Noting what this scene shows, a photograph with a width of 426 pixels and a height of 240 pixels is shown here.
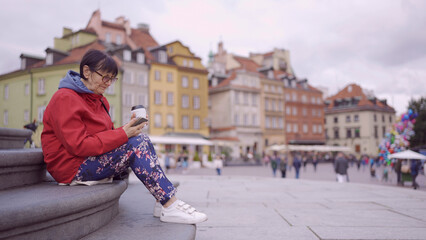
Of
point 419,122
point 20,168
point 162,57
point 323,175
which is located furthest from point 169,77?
point 20,168

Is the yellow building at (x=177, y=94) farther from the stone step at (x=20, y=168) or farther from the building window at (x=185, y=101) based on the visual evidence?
the stone step at (x=20, y=168)

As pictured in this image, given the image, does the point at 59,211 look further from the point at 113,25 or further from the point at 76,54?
the point at 113,25

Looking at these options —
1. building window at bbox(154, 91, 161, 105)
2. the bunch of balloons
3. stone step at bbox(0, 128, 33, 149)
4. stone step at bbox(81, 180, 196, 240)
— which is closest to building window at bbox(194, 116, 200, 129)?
Answer: building window at bbox(154, 91, 161, 105)

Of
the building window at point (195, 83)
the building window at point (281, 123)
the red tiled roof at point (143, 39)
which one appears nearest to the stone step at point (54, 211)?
the red tiled roof at point (143, 39)

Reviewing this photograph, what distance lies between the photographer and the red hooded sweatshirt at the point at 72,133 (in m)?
2.70

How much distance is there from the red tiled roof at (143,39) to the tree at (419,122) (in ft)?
102

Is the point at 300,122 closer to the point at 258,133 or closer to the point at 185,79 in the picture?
the point at 258,133

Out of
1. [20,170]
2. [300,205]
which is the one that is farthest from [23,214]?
[300,205]

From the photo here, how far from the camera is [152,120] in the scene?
42750 millimetres

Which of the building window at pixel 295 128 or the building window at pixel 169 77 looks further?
the building window at pixel 295 128

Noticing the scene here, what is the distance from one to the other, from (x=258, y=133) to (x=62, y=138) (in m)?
52.8

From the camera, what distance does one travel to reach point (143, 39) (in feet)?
158

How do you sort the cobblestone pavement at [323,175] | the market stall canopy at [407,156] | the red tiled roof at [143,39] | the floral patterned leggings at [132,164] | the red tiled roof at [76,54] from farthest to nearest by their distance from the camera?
1. the red tiled roof at [143,39]
2. the red tiled roof at [76,54]
3. the cobblestone pavement at [323,175]
4. the market stall canopy at [407,156]
5. the floral patterned leggings at [132,164]

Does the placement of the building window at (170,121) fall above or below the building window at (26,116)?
above
